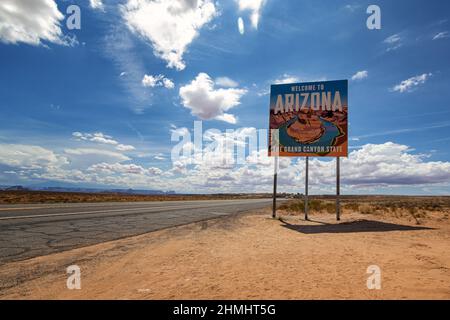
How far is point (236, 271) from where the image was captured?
511 cm

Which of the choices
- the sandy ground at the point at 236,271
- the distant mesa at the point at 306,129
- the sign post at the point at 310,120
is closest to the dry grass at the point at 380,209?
the sign post at the point at 310,120

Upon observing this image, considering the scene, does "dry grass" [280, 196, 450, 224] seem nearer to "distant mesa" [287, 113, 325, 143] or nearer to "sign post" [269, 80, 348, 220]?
"sign post" [269, 80, 348, 220]

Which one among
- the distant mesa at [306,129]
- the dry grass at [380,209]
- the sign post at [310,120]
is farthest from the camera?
the dry grass at [380,209]

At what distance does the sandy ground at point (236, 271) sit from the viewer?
402cm

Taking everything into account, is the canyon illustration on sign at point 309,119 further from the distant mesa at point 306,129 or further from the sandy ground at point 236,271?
the sandy ground at point 236,271

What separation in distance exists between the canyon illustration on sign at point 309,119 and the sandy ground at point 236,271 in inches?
313

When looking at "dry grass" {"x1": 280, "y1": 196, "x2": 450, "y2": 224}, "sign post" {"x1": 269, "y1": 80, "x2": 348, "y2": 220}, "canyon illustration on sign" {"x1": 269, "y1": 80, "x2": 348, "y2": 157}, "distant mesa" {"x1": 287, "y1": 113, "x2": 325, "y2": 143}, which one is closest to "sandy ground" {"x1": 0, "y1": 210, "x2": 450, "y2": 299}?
"sign post" {"x1": 269, "y1": 80, "x2": 348, "y2": 220}

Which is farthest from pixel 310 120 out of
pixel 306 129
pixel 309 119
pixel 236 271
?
pixel 236 271

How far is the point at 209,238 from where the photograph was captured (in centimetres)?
916

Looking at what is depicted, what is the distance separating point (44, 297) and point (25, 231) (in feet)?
23.1

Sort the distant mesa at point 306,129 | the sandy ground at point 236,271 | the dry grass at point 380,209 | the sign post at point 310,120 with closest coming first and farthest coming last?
the sandy ground at point 236,271 < the sign post at point 310,120 < the distant mesa at point 306,129 < the dry grass at point 380,209

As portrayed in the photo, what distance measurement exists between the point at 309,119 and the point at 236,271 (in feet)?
40.3

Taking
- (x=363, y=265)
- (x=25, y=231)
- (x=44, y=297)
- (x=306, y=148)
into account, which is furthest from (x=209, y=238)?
(x=306, y=148)

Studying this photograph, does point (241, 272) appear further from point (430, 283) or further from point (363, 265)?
point (430, 283)
